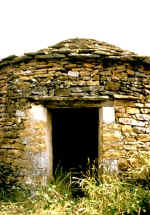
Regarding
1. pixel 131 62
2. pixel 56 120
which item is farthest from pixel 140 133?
pixel 56 120

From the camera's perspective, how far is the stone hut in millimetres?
4887

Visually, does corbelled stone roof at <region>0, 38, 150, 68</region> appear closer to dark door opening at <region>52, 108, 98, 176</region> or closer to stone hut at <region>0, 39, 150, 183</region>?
stone hut at <region>0, 39, 150, 183</region>

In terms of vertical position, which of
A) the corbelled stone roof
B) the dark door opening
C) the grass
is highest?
the corbelled stone roof

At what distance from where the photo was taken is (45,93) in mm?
4992

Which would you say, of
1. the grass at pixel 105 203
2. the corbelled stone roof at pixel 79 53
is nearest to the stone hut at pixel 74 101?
the corbelled stone roof at pixel 79 53

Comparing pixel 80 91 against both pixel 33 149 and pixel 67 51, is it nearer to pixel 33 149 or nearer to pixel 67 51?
pixel 67 51

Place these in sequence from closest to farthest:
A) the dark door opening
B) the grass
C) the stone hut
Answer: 1. the grass
2. the stone hut
3. the dark door opening

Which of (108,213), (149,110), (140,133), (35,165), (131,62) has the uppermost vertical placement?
(131,62)

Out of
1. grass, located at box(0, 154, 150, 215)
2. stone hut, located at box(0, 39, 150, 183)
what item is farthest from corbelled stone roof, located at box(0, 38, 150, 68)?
grass, located at box(0, 154, 150, 215)

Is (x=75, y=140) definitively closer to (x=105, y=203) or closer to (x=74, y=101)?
(x=74, y=101)

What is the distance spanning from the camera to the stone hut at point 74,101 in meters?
4.89

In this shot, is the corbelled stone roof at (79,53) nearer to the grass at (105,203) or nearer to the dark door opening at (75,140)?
the grass at (105,203)

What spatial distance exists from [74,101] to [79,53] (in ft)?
2.96

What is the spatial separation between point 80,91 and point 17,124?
1313 millimetres
